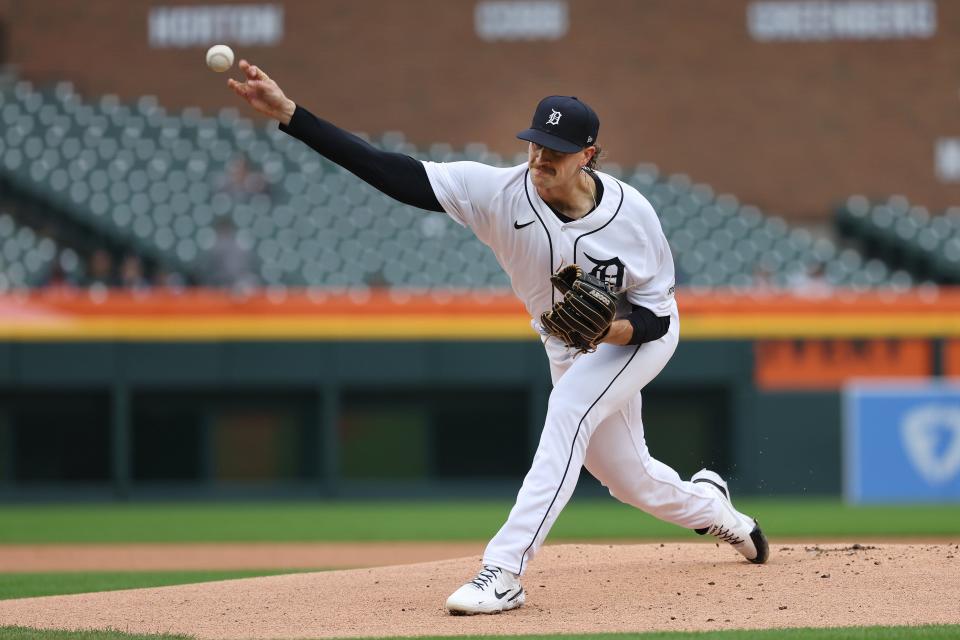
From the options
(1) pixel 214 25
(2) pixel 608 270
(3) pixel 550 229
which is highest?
(1) pixel 214 25

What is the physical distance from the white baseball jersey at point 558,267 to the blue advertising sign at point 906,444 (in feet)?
25.3

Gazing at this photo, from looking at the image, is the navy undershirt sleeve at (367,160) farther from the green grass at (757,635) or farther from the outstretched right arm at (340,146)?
the green grass at (757,635)

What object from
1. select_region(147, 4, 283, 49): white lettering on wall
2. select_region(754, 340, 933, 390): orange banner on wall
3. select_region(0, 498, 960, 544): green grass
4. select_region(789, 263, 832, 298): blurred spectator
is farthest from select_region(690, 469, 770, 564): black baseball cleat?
select_region(147, 4, 283, 49): white lettering on wall

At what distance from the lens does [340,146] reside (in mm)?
4387

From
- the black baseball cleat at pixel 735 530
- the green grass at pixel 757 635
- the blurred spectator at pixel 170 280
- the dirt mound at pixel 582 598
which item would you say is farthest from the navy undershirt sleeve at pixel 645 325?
the blurred spectator at pixel 170 280

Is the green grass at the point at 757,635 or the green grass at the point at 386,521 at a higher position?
the green grass at the point at 757,635

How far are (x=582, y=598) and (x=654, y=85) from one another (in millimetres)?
13808

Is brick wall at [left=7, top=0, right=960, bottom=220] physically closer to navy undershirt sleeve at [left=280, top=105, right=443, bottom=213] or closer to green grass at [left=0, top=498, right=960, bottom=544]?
green grass at [left=0, top=498, right=960, bottom=544]

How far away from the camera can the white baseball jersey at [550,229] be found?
15.0ft

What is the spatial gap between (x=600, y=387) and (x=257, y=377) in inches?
309

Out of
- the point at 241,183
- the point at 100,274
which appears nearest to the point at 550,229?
the point at 100,274

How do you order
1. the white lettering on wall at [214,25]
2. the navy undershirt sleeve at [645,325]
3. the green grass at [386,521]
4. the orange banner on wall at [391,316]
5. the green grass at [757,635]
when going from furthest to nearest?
the white lettering on wall at [214,25] → the orange banner on wall at [391,316] → the green grass at [386,521] → the navy undershirt sleeve at [645,325] → the green grass at [757,635]

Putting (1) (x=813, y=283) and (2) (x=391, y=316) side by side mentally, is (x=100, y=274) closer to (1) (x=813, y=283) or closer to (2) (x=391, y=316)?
(2) (x=391, y=316)

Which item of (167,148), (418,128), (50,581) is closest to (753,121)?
(418,128)
